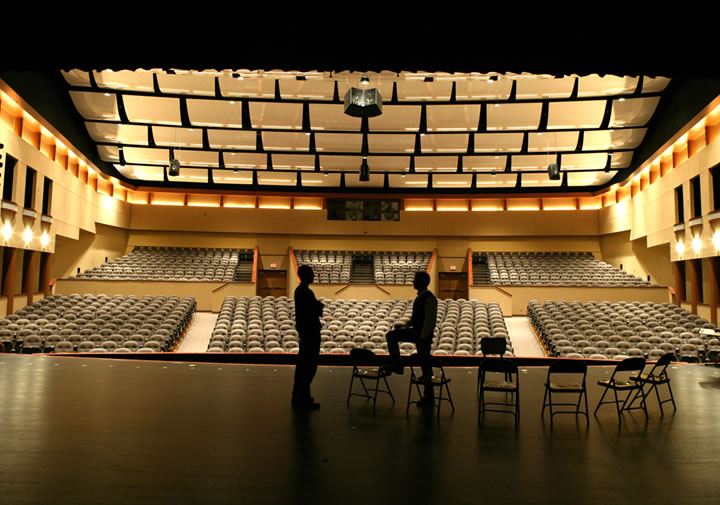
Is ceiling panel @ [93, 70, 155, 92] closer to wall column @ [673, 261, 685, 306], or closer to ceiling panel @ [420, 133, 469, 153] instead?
ceiling panel @ [420, 133, 469, 153]

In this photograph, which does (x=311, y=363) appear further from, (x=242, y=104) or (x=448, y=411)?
(x=242, y=104)

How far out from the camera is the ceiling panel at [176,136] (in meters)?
15.8

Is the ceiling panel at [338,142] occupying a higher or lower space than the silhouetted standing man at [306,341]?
higher

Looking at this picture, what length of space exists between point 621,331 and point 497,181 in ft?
33.3

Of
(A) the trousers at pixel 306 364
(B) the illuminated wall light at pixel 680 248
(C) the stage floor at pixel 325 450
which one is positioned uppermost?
(B) the illuminated wall light at pixel 680 248

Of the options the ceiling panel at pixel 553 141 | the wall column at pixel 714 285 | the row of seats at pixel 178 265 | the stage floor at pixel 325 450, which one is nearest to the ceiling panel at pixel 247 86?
the row of seats at pixel 178 265

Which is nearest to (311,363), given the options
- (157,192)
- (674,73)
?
(674,73)

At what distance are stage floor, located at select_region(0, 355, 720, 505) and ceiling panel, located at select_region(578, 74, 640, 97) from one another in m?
10.2

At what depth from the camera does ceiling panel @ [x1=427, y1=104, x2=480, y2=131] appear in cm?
1470

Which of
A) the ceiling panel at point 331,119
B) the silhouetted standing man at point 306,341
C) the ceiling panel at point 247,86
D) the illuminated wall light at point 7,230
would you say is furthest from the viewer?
the ceiling panel at point 331,119

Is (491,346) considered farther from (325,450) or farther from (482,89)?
(482,89)

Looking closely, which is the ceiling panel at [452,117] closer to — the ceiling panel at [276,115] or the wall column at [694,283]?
the ceiling panel at [276,115]

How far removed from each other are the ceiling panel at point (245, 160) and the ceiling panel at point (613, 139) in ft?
36.3

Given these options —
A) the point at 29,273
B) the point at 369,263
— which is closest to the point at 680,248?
the point at 369,263
